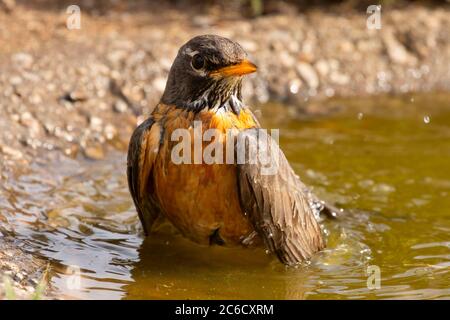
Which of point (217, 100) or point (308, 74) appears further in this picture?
point (308, 74)

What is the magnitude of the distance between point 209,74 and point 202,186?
0.88 meters

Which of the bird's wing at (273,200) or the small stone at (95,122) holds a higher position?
the small stone at (95,122)

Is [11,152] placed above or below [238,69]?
below

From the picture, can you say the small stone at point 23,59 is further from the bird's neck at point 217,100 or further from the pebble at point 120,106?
the bird's neck at point 217,100

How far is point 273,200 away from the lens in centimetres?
698

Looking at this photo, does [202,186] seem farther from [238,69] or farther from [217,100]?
[238,69]

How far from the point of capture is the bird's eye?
23.3 ft

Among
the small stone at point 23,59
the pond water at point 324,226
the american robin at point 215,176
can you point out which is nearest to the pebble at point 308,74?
the pond water at point 324,226

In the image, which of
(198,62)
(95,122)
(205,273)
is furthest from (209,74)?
(95,122)

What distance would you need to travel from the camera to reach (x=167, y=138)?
7082 mm

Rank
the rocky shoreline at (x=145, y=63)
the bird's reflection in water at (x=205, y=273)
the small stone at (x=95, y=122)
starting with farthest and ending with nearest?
1. the small stone at (x=95, y=122)
2. the rocky shoreline at (x=145, y=63)
3. the bird's reflection in water at (x=205, y=273)

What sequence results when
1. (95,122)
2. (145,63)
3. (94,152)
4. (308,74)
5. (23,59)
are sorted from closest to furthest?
(94,152) < (95,122) < (23,59) < (145,63) < (308,74)

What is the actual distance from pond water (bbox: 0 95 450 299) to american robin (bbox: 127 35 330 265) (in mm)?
282

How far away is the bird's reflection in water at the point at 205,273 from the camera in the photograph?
6.59 meters
